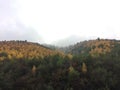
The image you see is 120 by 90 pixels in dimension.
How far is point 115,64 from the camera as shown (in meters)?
128

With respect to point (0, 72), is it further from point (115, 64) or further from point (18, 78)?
point (115, 64)

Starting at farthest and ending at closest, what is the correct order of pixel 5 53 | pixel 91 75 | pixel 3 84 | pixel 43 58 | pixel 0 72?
pixel 5 53 < pixel 43 58 < pixel 0 72 < pixel 91 75 < pixel 3 84

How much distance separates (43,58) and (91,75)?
27656mm

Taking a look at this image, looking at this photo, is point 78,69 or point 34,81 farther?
point 78,69

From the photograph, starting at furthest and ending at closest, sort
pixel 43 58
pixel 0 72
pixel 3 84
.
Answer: pixel 43 58, pixel 0 72, pixel 3 84

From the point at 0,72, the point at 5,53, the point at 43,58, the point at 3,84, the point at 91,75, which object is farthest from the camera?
the point at 5,53

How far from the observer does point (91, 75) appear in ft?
399

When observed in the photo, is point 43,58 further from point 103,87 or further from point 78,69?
point 103,87

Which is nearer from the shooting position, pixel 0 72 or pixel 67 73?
pixel 67 73

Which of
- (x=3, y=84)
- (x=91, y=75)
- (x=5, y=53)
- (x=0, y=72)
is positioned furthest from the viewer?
(x=5, y=53)

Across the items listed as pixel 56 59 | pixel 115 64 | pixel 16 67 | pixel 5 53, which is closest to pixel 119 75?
pixel 115 64

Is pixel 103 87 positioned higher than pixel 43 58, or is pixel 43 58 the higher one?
pixel 43 58

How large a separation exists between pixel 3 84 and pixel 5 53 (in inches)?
2358

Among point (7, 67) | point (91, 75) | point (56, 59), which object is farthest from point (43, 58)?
point (91, 75)
